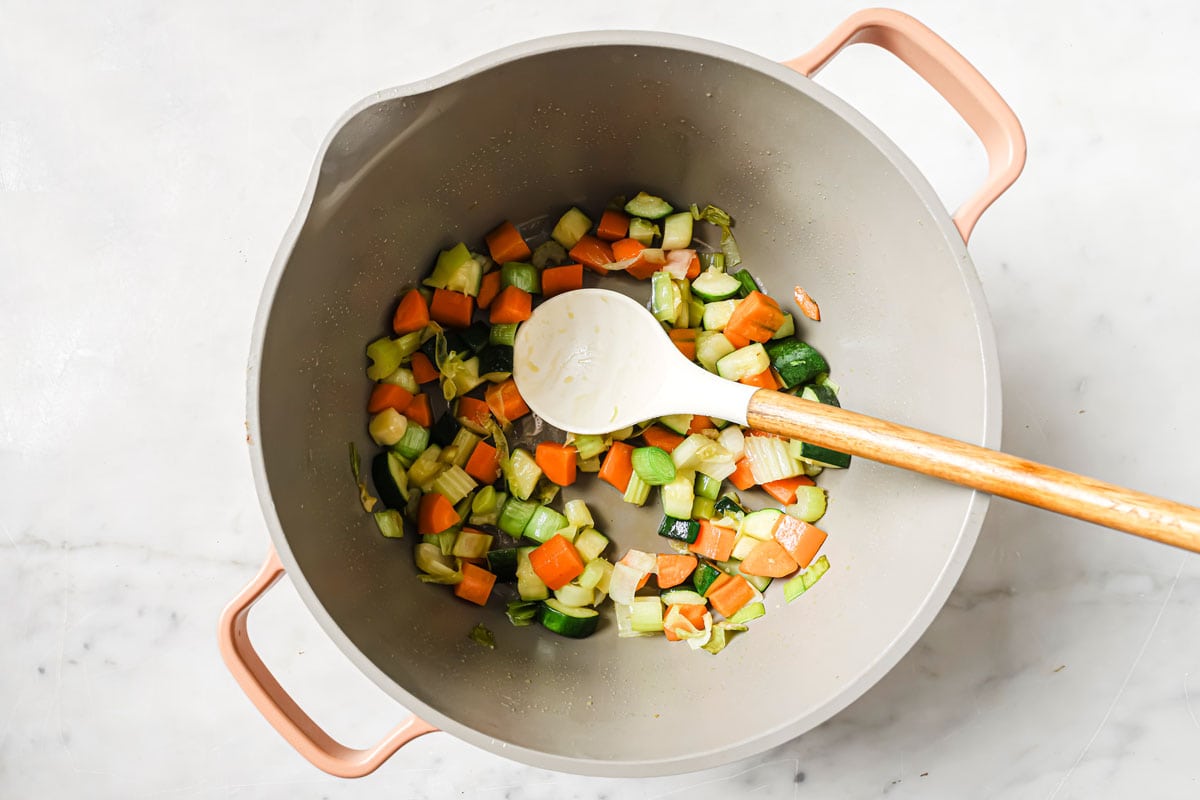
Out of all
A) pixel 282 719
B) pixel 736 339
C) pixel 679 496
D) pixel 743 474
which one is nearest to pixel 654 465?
pixel 679 496

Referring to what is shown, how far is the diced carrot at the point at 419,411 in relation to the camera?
172cm

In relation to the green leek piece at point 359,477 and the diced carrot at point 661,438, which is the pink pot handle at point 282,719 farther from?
the diced carrot at point 661,438

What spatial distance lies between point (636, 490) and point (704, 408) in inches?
9.4

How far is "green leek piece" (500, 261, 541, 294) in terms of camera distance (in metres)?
1.76

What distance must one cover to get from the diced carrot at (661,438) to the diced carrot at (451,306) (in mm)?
406

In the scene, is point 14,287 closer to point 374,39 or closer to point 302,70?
point 302,70

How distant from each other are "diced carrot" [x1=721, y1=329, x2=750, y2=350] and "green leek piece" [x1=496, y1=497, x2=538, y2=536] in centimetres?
49

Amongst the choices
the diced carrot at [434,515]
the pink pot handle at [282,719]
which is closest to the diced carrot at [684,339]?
the diced carrot at [434,515]

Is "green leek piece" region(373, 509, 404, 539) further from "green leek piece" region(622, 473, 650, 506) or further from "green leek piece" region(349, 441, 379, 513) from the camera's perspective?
"green leek piece" region(622, 473, 650, 506)

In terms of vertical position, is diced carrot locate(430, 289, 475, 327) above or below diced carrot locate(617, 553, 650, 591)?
above

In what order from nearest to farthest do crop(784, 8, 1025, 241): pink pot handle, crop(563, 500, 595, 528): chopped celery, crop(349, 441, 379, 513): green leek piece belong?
crop(784, 8, 1025, 241): pink pot handle < crop(349, 441, 379, 513): green leek piece < crop(563, 500, 595, 528): chopped celery

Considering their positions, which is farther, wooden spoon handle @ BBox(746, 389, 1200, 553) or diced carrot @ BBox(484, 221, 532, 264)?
diced carrot @ BBox(484, 221, 532, 264)

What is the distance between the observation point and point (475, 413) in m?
1.75

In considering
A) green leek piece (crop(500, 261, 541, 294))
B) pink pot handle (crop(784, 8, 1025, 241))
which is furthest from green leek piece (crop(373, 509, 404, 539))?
pink pot handle (crop(784, 8, 1025, 241))
